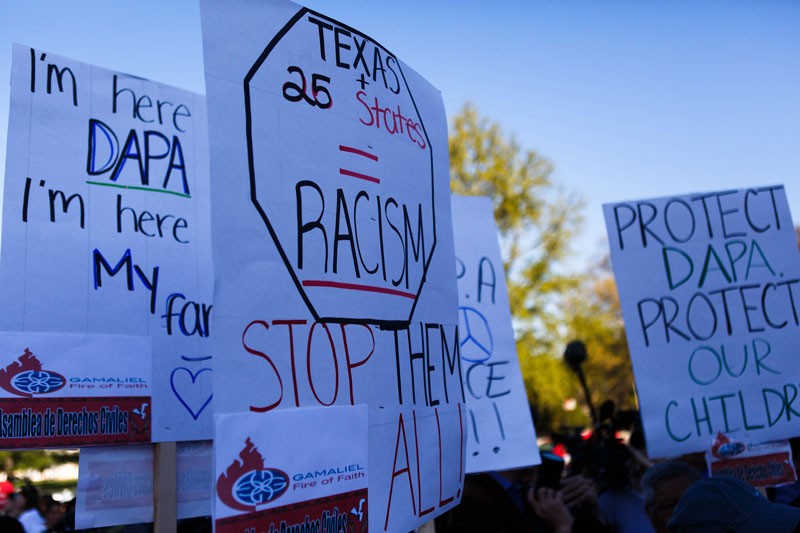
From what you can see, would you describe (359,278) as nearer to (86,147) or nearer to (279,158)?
(279,158)

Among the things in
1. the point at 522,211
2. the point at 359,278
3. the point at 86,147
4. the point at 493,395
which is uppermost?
the point at 522,211

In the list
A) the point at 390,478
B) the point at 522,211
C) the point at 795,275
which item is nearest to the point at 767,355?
the point at 795,275

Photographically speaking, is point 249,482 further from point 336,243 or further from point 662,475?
point 662,475

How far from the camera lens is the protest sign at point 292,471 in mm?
1547

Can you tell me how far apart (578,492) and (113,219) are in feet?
7.49

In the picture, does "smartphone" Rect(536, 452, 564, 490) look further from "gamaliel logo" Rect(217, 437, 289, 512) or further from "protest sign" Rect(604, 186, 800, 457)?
"gamaliel logo" Rect(217, 437, 289, 512)

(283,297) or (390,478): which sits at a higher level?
(283,297)

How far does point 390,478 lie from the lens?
6.70ft

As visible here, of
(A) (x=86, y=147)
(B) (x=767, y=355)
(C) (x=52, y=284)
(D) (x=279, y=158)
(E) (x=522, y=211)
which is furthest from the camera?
(E) (x=522, y=211)

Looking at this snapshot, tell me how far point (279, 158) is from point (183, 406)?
172cm

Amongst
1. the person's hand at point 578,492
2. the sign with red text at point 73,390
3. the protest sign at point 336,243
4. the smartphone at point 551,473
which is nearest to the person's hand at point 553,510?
the smartphone at point 551,473

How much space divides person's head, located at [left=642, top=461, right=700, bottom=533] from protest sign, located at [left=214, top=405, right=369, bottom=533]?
205 centimetres

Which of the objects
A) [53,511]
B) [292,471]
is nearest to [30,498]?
[53,511]

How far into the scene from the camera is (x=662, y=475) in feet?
11.6
